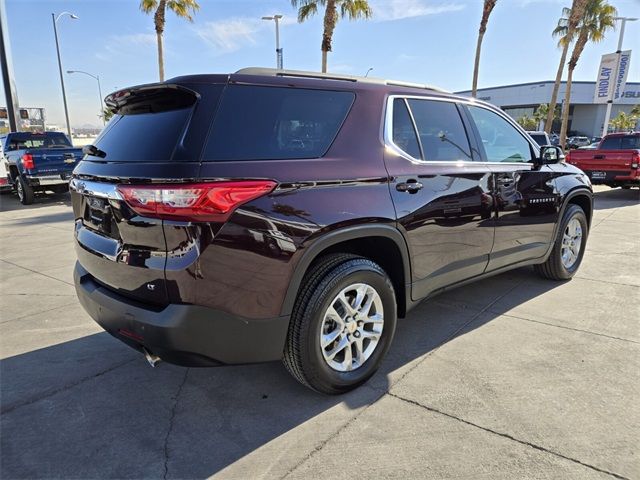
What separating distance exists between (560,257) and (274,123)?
376cm

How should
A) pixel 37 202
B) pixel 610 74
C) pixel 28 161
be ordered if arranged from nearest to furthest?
pixel 28 161 → pixel 37 202 → pixel 610 74

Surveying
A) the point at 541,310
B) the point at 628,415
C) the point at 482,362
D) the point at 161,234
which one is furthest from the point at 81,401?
the point at 541,310

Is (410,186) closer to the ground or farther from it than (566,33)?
closer to the ground

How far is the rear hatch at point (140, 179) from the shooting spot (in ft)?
6.89

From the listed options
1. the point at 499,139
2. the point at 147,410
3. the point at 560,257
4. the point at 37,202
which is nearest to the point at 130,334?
the point at 147,410

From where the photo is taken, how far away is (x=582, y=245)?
5.11m

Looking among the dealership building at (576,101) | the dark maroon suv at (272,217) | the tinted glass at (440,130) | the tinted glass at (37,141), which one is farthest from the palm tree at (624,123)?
the dark maroon suv at (272,217)

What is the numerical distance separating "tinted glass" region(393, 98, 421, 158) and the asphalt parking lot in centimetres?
148

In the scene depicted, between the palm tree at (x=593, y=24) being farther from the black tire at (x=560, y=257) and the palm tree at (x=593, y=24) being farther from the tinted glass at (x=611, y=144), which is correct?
the black tire at (x=560, y=257)

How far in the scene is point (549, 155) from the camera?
431 centimetres

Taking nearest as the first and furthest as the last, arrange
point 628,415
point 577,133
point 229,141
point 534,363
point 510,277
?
1. point 229,141
2. point 628,415
3. point 534,363
4. point 510,277
5. point 577,133

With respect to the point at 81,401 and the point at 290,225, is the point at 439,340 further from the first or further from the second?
the point at 81,401

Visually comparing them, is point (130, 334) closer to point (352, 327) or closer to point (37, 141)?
point (352, 327)

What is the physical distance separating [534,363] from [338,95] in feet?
7.46
